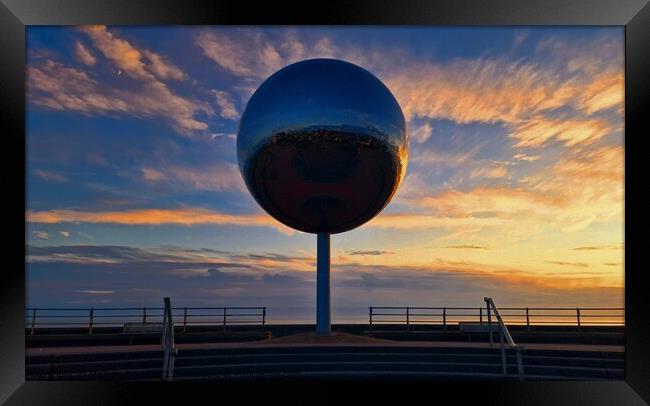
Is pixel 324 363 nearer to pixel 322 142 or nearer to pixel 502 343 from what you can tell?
pixel 502 343

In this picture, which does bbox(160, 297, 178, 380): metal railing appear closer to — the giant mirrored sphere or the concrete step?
the concrete step

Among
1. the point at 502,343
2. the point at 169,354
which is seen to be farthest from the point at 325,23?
the point at 502,343

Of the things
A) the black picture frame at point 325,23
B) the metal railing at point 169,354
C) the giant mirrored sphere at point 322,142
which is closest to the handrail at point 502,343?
A: the black picture frame at point 325,23

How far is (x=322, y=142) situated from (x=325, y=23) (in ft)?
12.8

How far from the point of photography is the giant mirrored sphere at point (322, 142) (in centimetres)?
1240

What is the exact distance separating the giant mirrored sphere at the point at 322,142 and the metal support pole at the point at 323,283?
85 centimetres

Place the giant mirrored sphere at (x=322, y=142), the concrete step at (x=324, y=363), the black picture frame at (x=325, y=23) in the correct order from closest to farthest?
the black picture frame at (x=325, y=23)
the concrete step at (x=324, y=363)
the giant mirrored sphere at (x=322, y=142)

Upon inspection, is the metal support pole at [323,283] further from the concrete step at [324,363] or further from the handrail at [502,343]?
the handrail at [502,343]

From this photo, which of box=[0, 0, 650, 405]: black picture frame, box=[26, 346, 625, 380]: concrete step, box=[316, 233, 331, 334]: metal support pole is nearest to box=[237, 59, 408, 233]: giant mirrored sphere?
box=[316, 233, 331, 334]: metal support pole

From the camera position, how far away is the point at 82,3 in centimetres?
860

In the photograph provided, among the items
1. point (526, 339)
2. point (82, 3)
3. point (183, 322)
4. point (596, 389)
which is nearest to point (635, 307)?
point (596, 389)

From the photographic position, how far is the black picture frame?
860cm

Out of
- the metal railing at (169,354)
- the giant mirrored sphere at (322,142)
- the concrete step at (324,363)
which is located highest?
the giant mirrored sphere at (322,142)

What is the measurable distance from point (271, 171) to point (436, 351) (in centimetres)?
477
